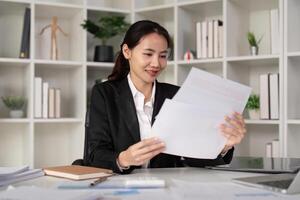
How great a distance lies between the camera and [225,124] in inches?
57.1

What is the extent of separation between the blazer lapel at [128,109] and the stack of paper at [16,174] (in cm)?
47

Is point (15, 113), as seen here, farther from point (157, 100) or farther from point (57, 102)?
point (157, 100)

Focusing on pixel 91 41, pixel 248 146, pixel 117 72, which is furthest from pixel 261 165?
pixel 91 41

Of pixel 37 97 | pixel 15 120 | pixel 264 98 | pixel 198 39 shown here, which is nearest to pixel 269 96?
pixel 264 98

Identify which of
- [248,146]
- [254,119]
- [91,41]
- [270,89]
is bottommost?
[248,146]

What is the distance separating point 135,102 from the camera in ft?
6.21

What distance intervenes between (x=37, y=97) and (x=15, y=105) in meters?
0.15

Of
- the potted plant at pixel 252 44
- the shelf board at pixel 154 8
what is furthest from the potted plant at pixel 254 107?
the shelf board at pixel 154 8

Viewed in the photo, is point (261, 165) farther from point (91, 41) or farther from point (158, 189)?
→ point (91, 41)

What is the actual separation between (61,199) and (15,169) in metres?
0.45

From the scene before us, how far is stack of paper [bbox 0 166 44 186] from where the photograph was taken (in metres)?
1.28

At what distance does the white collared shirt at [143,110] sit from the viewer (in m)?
1.85

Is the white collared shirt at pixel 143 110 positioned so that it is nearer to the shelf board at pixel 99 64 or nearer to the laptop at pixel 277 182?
the laptop at pixel 277 182

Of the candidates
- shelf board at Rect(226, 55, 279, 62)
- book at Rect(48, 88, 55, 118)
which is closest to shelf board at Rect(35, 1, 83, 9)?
book at Rect(48, 88, 55, 118)
